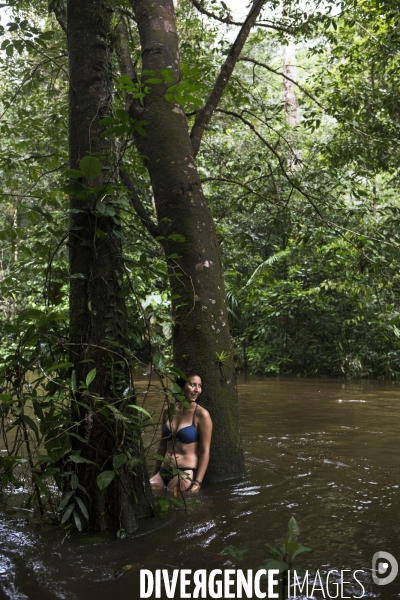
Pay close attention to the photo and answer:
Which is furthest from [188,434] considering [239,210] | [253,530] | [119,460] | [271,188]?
[271,188]

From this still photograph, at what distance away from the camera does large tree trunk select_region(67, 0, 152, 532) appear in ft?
10.3

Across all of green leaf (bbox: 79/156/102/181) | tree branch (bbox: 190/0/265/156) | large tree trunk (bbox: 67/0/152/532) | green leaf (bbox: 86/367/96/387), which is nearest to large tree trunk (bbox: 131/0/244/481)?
tree branch (bbox: 190/0/265/156)

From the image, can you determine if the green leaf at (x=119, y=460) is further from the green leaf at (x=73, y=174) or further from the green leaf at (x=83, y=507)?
the green leaf at (x=73, y=174)

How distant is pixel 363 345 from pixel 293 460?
29.3 ft

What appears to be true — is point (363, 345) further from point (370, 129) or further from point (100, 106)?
point (100, 106)

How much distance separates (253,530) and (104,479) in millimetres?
1038

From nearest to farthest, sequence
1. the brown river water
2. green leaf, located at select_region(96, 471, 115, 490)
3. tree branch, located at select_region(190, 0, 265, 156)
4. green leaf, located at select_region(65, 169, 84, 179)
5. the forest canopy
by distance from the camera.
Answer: the brown river water → green leaf, located at select_region(96, 471, 115, 490) → green leaf, located at select_region(65, 169, 84, 179) → the forest canopy → tree branch, located at select_region(190, 0, 265, 156)

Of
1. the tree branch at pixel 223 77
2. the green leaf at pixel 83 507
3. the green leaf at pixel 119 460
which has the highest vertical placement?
the tree branch at pixel 223 77

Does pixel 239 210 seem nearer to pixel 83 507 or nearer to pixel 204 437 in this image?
pixel 204 437

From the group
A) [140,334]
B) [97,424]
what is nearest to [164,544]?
[97,424]

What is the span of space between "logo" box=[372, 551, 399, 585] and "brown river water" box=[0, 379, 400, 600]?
3cm

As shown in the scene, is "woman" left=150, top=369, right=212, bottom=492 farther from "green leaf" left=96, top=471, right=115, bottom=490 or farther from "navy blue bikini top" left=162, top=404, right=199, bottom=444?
"green leaf" left=96, top=471, right=115, bottom=490

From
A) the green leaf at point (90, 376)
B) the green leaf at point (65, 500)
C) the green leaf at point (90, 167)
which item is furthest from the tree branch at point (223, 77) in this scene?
the green leaf at point (65, 500)

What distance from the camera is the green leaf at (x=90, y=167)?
307 centimetres
